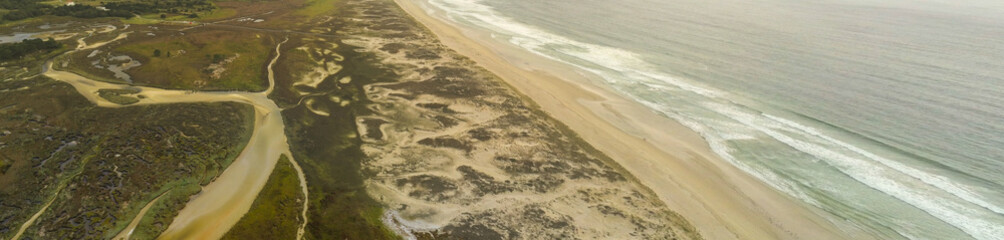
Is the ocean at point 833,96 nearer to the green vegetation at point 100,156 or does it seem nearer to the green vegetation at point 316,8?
the green vegetation at point 316,8

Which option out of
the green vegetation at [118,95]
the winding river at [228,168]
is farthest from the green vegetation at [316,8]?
the green vegetation at [118,95]

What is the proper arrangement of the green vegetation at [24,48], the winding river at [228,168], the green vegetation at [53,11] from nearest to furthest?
1. the winding river at [228,168]
2. the green vegetation at [24,48]
3. the green vegetation at [53,11]

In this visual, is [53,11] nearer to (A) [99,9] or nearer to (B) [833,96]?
(A) [99,9]

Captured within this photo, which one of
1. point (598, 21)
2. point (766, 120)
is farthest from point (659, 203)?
point (598, 21)

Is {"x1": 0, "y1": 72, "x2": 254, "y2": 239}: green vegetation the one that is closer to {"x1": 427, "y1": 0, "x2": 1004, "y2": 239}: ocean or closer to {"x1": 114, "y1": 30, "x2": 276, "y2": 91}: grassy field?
{"x1": 114, "y1": 30, "x2": 276, "y2": 91}: grassy field

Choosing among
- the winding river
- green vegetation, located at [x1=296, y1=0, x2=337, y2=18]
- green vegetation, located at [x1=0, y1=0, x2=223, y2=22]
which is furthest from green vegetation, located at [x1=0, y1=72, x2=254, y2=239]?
green vegetation, located at [x1=296, y1=0, x2=337, y2=18]
